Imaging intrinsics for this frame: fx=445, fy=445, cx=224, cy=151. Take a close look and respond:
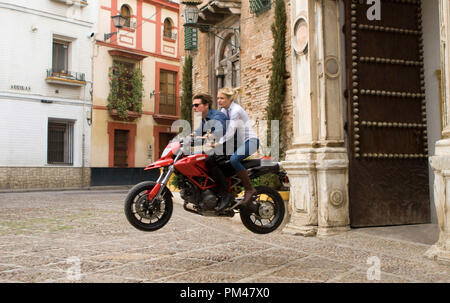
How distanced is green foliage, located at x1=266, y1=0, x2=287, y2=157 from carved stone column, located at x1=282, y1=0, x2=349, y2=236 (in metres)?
2.53

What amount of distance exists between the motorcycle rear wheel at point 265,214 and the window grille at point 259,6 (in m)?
6.70

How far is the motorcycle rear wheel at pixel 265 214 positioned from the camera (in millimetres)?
4984

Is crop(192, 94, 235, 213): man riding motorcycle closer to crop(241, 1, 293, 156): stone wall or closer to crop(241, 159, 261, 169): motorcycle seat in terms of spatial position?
crop(241, 159, 261, 169): motorcycle seat

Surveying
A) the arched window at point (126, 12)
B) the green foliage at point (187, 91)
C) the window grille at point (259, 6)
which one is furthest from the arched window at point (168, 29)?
the window grille at point (259, 6)

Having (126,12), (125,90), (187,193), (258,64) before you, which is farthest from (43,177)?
(187,193)

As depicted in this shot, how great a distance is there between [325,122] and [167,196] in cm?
316

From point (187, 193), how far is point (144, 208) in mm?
495

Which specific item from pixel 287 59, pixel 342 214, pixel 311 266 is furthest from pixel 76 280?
pixel 287 59

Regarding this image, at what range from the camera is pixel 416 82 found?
7191 mm

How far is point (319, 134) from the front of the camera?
6.94 m

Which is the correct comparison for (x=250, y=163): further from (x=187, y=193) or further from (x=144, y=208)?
(x=144, y=208)

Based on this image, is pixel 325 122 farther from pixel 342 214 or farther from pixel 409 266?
pixel 409 266

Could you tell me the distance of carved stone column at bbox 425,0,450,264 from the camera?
4758 mm

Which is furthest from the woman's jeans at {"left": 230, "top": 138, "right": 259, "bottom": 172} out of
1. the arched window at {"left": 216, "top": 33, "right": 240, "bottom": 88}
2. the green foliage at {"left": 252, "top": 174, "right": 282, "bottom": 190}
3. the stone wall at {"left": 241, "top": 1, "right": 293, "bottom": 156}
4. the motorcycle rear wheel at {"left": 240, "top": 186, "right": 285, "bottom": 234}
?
the arched window at {"left": 216, "top": 33, "right": 240, "bottom": 88}
